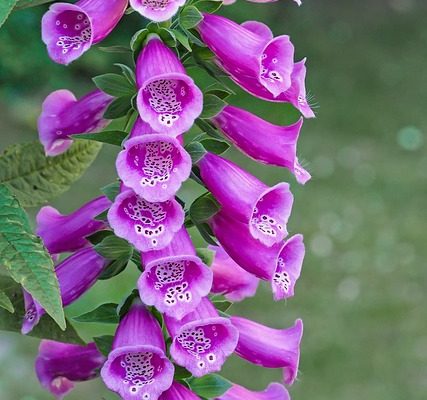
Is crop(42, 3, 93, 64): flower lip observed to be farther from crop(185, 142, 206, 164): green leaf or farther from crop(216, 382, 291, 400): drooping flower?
crop(216, 382, 291, 400): drooping flower

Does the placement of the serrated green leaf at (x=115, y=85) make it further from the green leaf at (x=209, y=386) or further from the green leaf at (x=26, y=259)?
the green leaf at (x=209, y=386)

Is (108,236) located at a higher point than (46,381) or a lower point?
higher

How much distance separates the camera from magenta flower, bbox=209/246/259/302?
108 cm

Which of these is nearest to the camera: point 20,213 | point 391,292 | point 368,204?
point 20,213

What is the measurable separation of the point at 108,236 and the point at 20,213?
Result: 11cm

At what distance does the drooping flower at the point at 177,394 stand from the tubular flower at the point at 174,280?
8 cm

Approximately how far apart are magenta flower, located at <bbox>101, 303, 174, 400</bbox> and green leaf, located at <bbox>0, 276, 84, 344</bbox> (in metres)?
0.06

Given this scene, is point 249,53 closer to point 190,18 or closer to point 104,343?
point 190,18

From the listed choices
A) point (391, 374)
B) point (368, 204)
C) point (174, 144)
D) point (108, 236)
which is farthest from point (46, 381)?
point (368, 204)

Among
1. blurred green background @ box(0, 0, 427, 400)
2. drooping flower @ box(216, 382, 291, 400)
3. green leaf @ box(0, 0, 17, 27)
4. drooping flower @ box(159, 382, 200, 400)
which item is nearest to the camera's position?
green leaf @ box(0, 0, 17, 27)

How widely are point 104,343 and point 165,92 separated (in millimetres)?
246

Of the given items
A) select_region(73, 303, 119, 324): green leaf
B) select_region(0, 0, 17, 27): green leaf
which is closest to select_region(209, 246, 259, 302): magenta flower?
select_region(73, 303, 119, 324): green leaf

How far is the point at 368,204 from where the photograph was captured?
17.0 ft

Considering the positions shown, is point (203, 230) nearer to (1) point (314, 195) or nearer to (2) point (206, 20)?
(2) point (206, 20)
